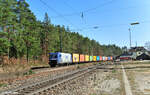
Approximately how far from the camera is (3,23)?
3344 cm

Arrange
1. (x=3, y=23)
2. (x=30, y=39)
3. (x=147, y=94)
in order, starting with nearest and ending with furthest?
1. (x=147, y=94)
2. (x=3, y=23)
3. (x=30, y=39)

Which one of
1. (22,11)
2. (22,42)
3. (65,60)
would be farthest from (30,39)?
Result: (65,60)

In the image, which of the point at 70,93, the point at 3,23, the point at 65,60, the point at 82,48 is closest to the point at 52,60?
the point at 65,60

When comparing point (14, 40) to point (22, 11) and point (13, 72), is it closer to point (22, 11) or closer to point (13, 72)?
point (22, 11)

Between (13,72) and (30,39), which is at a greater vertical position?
(30,39)

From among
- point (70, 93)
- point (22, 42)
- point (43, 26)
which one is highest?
point (43, 26)

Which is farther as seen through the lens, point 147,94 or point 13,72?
point 13,72

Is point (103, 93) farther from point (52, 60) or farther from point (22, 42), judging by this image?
point (22, 42)

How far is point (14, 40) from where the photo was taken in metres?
39.0

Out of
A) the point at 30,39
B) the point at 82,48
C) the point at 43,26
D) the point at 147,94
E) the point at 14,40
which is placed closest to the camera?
the point at 147,94

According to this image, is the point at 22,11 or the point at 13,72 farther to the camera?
the point at 22,11

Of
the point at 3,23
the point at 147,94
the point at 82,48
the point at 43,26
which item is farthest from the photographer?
the point at 82,48

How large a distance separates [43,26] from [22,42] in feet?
76.4

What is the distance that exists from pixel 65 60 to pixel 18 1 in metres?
22.1
